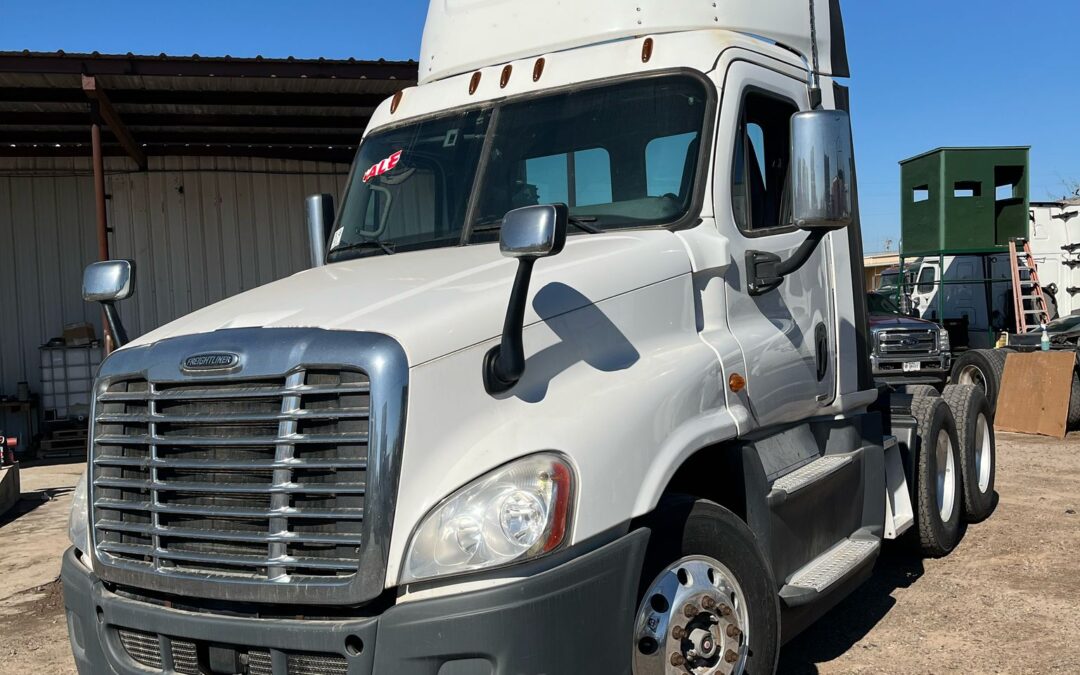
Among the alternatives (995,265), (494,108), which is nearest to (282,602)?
(494,108)

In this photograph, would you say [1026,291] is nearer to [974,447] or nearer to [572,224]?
[974,447]

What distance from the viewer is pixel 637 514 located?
9.67 ft

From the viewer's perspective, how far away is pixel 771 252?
4.10 m

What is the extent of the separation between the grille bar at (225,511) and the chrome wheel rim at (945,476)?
4853mm

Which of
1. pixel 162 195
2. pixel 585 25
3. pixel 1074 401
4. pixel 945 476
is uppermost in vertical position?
pixel 162 195

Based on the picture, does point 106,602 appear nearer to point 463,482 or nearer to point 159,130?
point 463,482

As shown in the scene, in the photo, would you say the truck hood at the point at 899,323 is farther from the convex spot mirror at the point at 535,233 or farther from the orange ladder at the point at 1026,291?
the convex spot mirror at the point at 535,233

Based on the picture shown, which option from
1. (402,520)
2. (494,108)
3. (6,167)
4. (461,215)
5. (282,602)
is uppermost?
(6,167)

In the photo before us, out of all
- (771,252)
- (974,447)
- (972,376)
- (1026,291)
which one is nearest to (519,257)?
(771,252)

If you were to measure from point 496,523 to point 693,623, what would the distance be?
93 centimetres

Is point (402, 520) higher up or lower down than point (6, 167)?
lower down

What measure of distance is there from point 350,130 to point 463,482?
38.9 feet

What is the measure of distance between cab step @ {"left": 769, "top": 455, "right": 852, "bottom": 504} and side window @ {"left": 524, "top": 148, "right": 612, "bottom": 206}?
4.54ft

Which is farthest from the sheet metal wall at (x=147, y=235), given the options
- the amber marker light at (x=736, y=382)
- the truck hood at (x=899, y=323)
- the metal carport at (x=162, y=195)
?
the amber marker light at (x=736, y=382)
